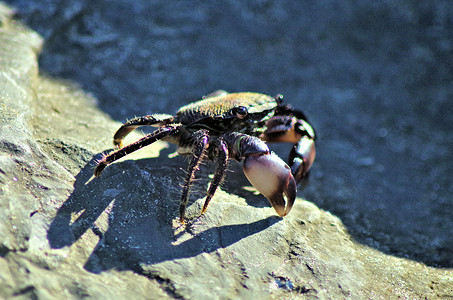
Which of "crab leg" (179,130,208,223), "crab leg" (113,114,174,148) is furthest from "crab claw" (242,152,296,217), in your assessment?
"crab leg" (113,114,174,148)

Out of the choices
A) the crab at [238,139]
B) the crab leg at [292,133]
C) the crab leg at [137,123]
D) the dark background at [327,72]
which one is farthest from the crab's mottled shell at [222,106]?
the dark background at [327,72]

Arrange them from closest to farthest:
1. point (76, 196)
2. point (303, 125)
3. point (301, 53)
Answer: point (76, 196), point (303, 125), point (301, 53)

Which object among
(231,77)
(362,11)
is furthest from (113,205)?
(362,11)

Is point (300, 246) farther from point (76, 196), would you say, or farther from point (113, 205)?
point (76, 196)

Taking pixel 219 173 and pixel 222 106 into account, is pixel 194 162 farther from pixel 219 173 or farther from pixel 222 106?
pixel 222 106

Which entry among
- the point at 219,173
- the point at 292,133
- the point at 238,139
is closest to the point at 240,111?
the point at 238,139

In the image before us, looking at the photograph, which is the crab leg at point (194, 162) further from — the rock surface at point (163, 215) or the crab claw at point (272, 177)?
the crab claw at point (272, 177)
